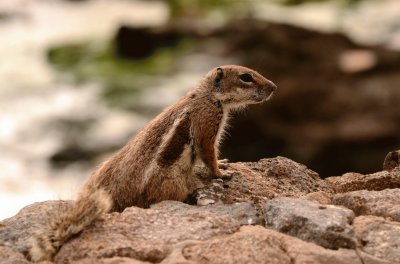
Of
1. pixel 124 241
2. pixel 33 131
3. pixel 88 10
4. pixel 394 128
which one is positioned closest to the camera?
pixel 124 241

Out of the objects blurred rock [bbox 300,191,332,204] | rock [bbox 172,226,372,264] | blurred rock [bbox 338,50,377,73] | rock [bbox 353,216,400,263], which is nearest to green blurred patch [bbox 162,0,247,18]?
blurred rock [bbox 338,50,377,73]

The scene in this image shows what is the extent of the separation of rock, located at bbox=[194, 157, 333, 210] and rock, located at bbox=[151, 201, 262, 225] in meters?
0.22

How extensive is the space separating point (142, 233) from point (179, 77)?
23885 mm

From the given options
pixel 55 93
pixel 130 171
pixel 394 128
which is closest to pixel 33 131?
pixel 55 93

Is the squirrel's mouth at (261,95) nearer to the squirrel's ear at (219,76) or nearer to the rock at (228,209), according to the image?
the squirrel's ear at (219,76)

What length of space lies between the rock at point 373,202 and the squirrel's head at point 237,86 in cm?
198

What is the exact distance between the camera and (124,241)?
774cm

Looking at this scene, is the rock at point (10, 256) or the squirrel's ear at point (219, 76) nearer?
the rock at point (10, 256)

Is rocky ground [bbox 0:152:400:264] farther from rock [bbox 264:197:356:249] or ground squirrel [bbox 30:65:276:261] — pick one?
ground squirrel [bbox 30:65:276:261]

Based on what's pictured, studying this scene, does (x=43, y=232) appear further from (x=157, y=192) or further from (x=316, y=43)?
(x=316, y=43)

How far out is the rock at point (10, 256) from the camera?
757 cm

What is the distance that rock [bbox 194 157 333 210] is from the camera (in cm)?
915

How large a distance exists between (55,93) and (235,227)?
25.7m

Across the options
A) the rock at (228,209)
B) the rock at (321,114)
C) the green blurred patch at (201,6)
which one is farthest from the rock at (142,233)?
the green blurred patch at (201,6)
